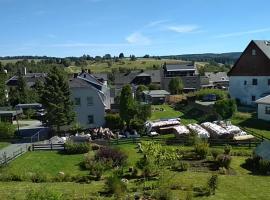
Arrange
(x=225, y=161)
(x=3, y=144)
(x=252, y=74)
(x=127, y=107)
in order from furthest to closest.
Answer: (x=252, y=74), (x=127, y=107), (x=3, y=144), (x=225, y=161)

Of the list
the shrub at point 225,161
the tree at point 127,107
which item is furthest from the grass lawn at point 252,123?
the shrub at point 225,161

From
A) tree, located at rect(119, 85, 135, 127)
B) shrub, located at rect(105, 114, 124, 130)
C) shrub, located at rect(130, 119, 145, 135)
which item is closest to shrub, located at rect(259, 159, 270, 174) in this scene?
shrub, located at rect(130, 119, 145, 135)

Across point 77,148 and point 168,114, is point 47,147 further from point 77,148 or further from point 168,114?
point 168,114

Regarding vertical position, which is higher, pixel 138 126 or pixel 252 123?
pixel 138 126

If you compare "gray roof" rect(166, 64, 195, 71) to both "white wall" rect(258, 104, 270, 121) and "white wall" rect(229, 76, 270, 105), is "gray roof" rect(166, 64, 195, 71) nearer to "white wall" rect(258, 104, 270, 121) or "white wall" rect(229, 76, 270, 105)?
"white wall" rect(229, 76, 270, 105)

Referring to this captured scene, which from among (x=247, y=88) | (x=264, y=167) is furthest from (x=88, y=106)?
(x=247, y=88)

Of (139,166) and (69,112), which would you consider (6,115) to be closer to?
(69,112)

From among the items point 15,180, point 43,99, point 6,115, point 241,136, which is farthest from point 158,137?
point 6,115
